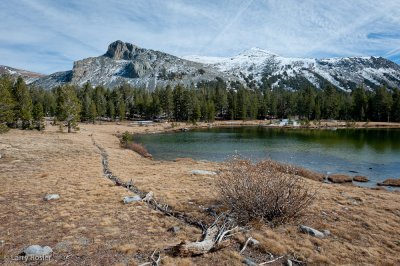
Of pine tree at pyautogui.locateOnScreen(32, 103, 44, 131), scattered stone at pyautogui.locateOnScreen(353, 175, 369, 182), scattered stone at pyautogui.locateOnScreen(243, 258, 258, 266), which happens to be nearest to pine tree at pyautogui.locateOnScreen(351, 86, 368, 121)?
scattered stone at pyautogui.locateOnScreen(353, 175, 369, 182)

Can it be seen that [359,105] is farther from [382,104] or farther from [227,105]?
[227,105]

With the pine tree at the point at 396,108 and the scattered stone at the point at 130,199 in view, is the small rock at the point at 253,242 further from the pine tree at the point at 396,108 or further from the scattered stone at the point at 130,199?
the pine tree at the point at 396,108

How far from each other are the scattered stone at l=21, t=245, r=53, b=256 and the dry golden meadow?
34 cm

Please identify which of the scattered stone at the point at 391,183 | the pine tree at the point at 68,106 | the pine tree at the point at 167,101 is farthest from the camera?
the pine tree at the point at 167,101

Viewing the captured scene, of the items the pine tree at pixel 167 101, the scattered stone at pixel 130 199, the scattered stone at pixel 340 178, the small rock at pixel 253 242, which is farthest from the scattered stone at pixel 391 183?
the pine tree at pixel 167 101

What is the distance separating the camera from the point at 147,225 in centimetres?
1395

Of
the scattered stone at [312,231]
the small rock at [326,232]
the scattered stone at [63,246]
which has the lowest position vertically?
the small rock at [326,232]

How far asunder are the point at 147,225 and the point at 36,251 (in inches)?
188

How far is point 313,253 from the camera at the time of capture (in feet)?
37.1

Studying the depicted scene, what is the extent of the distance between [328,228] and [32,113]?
7875cm

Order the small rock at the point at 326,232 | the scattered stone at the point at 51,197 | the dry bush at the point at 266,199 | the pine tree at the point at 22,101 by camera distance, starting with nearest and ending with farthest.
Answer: the small rock at the point at 326,232
the dry bush at the point at 266,199
the scattered stone at the point at 51,197
the pine tree at the point at 22,101

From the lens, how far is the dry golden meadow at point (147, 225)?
10.9 meters

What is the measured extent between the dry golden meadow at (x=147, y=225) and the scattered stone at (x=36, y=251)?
34 centimetres

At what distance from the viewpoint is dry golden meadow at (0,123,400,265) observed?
10.9m
